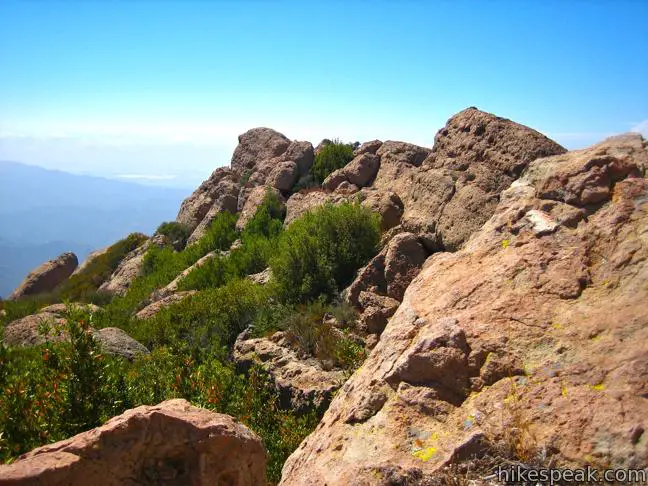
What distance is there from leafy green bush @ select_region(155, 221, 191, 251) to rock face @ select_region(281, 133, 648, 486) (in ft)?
62.1

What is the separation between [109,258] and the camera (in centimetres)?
2753

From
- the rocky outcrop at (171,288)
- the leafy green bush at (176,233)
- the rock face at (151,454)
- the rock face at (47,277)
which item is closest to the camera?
the rock face at (151,454)

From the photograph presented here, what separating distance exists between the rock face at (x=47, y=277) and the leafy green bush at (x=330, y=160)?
56.3 ft

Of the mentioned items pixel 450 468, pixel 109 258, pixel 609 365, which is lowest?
pixel 109 258

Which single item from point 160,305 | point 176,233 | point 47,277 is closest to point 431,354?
point 160,305

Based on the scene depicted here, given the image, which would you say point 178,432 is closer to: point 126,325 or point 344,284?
point 344,284

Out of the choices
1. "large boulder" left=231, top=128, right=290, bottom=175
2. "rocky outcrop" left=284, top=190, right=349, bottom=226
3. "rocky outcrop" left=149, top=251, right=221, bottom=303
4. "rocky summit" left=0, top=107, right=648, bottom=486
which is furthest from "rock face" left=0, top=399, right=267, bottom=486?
"large boulder" left=231, top=128, right=290, bottom=175

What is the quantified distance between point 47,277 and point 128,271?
9.60 meters

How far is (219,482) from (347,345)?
16.2 feet

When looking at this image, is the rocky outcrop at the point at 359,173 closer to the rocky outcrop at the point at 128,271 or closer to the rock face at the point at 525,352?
the rocky outcrop at the point at 128,271

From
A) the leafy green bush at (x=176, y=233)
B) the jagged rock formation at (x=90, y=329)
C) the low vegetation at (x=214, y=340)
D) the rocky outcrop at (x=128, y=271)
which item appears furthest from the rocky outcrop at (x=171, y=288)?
the leafy green bush at (x=176, y=233)

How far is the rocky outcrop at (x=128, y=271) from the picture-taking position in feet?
73.2

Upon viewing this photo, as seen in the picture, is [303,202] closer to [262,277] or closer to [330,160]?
[330,160]

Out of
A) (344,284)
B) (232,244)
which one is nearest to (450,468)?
(344,284)
